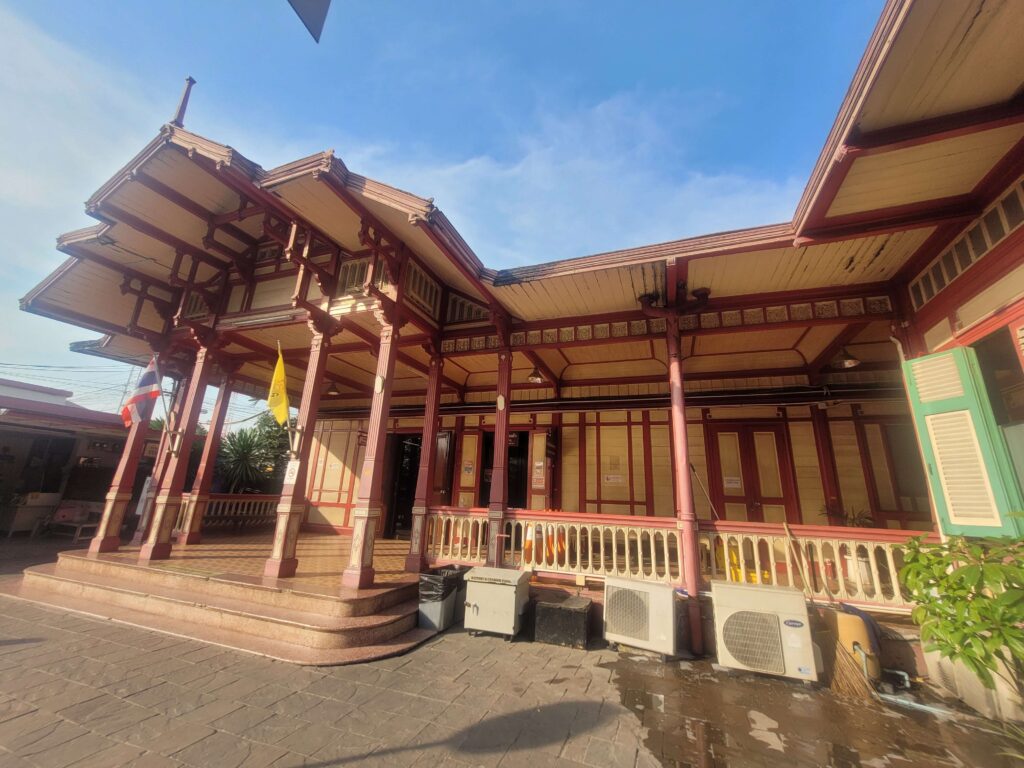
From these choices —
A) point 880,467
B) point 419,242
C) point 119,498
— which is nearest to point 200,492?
point 119,498

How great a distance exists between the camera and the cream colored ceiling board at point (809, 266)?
4.30 metres

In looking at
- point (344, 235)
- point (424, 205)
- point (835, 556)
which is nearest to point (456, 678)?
point (835, 556)

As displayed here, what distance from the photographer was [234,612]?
4.39 metres

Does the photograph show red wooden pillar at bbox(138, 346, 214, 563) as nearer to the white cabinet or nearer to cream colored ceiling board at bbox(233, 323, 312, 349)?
cream colored ceiling board at bbox(233, 323, 312, 349)

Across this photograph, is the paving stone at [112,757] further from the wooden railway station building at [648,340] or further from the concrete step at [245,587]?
the wooden railway station building at [648,340]

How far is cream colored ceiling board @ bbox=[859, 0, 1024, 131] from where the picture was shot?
2.24 meters

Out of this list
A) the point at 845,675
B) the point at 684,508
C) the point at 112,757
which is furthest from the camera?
the point at 684,508

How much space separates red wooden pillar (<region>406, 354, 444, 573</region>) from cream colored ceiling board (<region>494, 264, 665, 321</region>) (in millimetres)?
1802

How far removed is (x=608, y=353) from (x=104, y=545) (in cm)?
925

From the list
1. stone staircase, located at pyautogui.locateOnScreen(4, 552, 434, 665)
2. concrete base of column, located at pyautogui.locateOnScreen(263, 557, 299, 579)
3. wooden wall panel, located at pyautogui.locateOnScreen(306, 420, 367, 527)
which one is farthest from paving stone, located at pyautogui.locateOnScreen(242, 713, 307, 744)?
wooden wall panel, located at pyautogui.locateOnScreen(306, 420, 367, 527)

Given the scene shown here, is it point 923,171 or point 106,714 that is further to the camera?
point 923,171

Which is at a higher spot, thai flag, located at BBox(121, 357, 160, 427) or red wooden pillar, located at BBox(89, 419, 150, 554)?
thai flag, located at BBox(121, 357, 160, 427)

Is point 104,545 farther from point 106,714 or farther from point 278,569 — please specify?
point 106,714

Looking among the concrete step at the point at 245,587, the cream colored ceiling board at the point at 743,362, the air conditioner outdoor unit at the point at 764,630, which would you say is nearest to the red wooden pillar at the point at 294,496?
the concrete step at the point at 245,587
